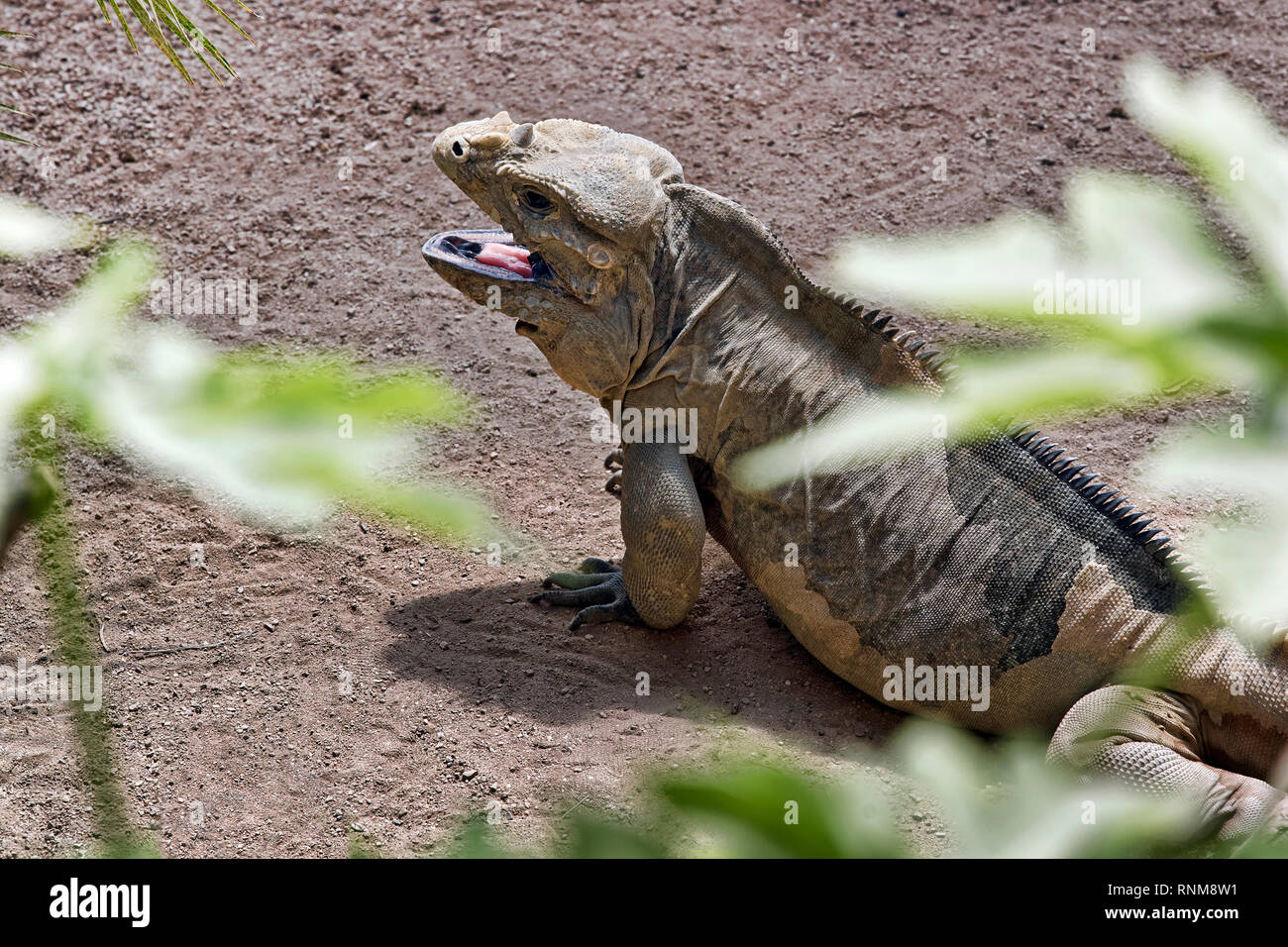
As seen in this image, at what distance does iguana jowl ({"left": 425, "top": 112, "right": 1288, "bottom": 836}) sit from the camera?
5379 mm

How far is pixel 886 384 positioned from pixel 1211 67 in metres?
6.23

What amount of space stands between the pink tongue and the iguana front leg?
102 centimetres

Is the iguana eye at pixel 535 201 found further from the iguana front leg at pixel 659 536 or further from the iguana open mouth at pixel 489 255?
the iguana front leg at pixel 659 536

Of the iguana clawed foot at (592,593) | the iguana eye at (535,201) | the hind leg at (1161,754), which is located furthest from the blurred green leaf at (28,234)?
the iguana clawed foot at (592,593)

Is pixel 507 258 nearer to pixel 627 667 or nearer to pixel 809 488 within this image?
pixel 809 488

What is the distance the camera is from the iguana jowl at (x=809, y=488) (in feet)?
17.6

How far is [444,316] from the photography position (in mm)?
8711

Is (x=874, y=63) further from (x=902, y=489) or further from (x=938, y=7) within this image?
(x=902, y=489)

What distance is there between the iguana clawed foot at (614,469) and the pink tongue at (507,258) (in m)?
1.32

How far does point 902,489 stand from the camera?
18.8ft

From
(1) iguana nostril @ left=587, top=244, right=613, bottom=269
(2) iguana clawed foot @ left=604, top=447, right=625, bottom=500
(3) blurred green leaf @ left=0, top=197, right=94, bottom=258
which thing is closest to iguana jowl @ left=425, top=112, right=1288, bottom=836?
(1) iguana nostril @ left=587, top=244, right=613, bottom=269

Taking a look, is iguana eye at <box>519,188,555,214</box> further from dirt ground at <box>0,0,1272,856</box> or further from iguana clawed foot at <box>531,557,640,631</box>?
dirt ground at <box>0,0,1272,856</box>

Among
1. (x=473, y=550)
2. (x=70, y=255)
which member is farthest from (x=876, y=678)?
(x=70, y=255)

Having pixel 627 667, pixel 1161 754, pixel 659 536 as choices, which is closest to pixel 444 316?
pixel 659 536
